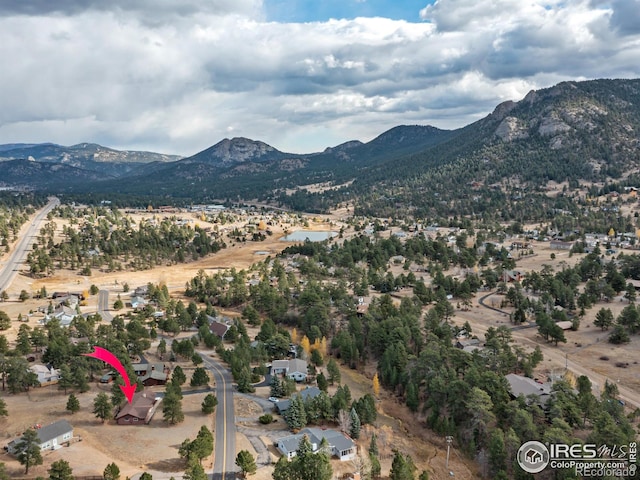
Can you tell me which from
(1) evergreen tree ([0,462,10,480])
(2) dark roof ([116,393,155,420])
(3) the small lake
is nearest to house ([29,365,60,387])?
(2) dark roof ([116,393,155,420])

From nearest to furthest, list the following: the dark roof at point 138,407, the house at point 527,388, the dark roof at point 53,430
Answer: the dark roof at point 53,430 → the dark roof at point 138,407 → the house at point 527,388

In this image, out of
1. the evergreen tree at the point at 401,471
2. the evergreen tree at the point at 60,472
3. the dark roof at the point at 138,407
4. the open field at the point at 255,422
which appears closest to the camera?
the evergreen tree at the point at 60,472

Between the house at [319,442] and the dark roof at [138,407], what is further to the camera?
the dark roof at [138,407]

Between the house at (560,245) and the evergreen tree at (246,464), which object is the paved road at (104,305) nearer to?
the evergreen tree at (246,464)

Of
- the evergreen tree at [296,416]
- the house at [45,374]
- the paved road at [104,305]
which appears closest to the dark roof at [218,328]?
the paved road at [104,305]

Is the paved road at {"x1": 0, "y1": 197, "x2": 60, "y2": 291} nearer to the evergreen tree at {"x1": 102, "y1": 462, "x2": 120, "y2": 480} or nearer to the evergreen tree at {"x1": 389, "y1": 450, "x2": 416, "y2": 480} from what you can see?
the evergreen tree at {"x1": 102, "y1": 462, "x2": 120, "y2": 480}

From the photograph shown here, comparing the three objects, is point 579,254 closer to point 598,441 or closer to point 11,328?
point 598,441
